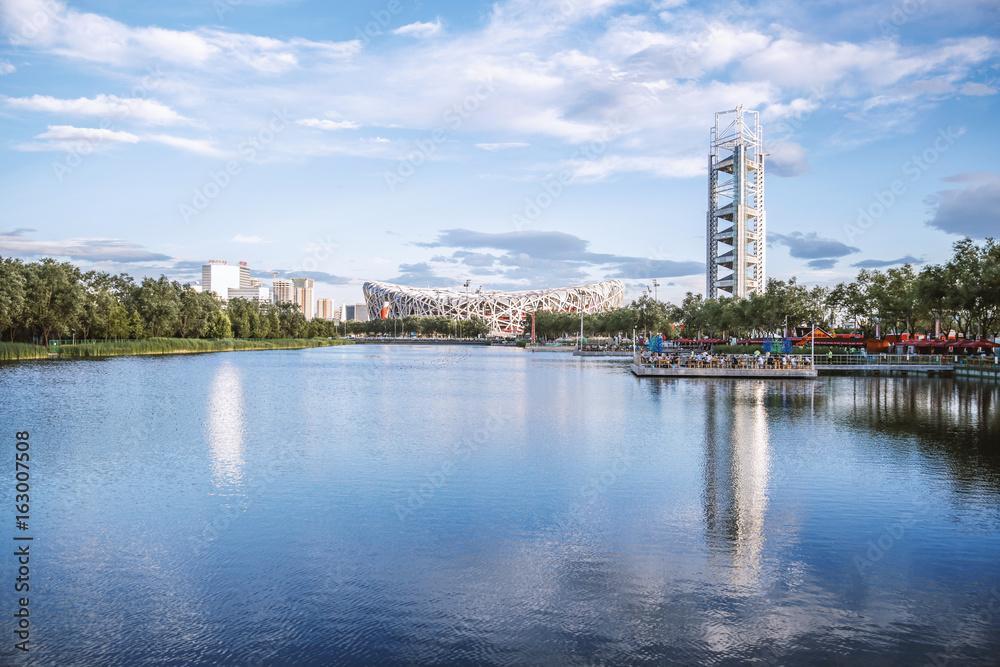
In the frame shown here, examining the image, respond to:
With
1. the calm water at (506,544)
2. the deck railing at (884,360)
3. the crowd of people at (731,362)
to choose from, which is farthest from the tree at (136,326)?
the deck railing at (884,360)

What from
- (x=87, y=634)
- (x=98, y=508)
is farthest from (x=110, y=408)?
(x=87, y=634)

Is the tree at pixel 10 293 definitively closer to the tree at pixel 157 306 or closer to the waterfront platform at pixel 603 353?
the tree at pixel 157 306

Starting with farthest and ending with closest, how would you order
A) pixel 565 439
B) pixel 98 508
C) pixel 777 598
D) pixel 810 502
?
pixel 565 439 < pixel 810 502 < pixel 98 508 < pixel 777 598

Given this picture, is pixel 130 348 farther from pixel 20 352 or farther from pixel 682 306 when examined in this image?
pixel 682 306

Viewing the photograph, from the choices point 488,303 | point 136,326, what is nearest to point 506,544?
point 136,326

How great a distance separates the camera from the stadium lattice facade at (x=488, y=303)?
17238cm

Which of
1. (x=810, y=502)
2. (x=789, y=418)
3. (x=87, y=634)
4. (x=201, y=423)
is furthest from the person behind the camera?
(x=789, y=418)

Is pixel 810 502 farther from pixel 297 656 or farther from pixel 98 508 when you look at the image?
pixel 98 508

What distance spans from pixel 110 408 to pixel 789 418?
21.1m

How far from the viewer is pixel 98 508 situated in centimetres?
988

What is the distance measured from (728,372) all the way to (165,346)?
54076 millimetres

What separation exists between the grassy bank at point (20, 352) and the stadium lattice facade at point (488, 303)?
118944 millimetres

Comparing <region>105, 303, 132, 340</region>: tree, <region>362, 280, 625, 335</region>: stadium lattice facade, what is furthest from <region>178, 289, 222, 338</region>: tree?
<region>362, 280, 625, 335</region>: stadium lattice facade

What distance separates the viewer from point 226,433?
17.0 metres
